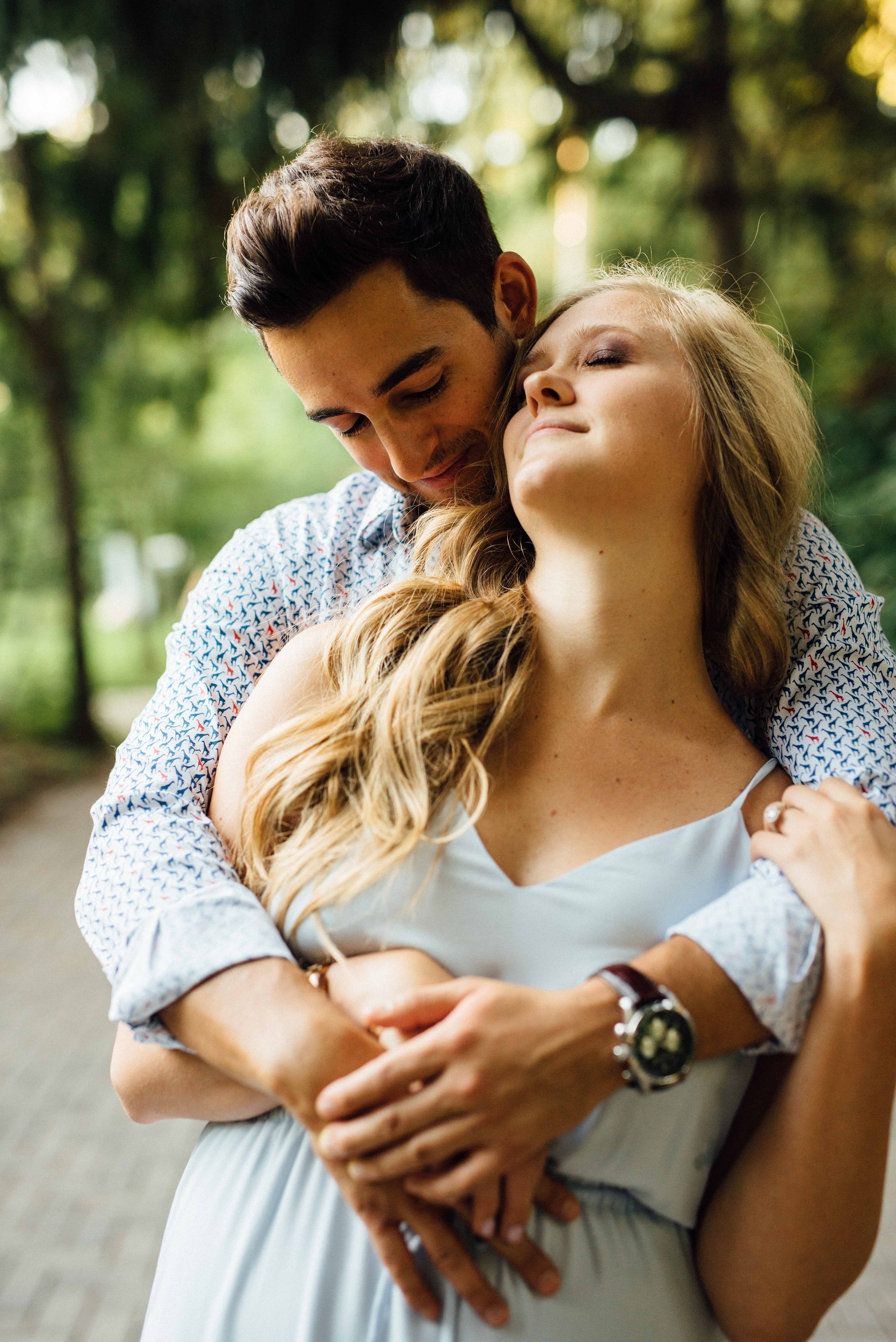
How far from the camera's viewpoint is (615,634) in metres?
1.48

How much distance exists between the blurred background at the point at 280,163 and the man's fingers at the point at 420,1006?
A: 4.97ft

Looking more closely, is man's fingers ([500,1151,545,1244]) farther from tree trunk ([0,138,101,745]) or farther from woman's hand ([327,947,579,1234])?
tree trunk ([0,138,101,745])

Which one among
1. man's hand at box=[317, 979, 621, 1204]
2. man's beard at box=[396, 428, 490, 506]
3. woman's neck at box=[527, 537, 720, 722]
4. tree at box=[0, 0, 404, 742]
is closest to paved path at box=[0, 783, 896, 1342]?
man's hand at box=[317, 979, 621, 1204]

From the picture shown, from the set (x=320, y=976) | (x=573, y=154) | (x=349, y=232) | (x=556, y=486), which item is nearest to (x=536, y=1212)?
(x=320, y=976)

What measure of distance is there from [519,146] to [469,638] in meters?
5.04

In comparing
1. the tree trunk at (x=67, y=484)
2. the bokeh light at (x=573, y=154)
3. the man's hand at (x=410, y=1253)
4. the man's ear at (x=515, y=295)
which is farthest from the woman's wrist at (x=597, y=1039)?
the tree trunk at (x=67, y=484)

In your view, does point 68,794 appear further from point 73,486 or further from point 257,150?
point 257,150

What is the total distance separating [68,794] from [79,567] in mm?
2179

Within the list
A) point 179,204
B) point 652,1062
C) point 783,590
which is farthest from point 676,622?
point 179,204

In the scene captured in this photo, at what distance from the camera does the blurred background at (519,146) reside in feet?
15.0

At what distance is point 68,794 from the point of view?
736cm

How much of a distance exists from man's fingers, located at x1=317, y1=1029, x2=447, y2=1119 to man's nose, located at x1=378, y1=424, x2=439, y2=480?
3.51ft

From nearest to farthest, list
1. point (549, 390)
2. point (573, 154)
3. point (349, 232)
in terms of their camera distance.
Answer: point (549, 390) < point (349, 232) < point (573, 154)

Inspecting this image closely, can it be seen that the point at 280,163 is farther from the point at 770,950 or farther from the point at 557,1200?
the point at 557,1200
